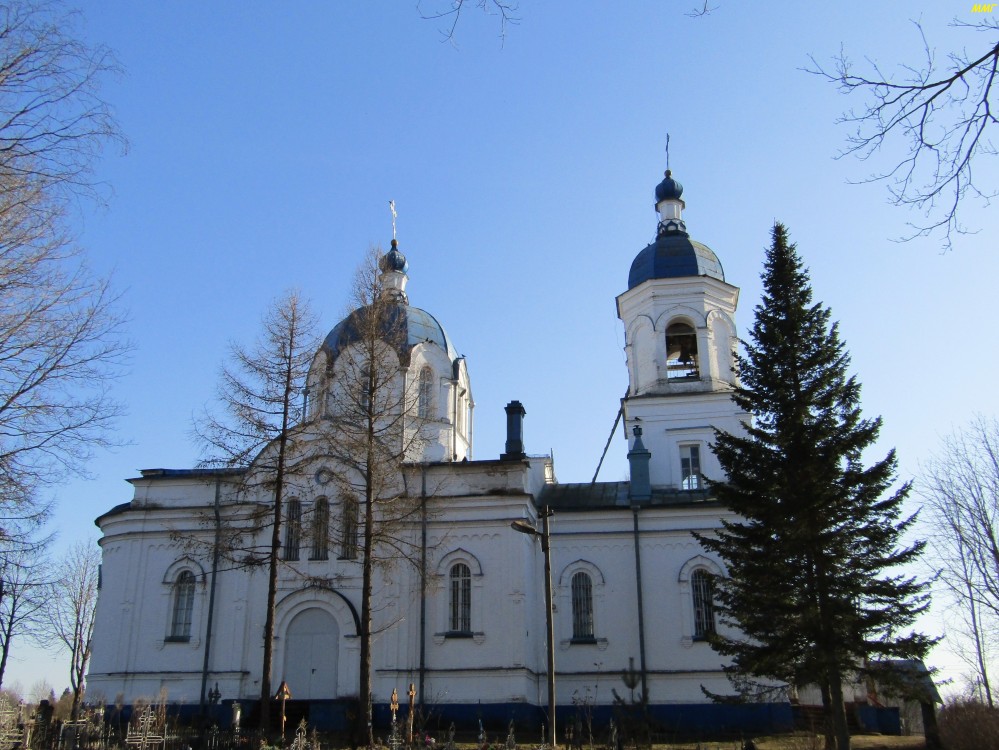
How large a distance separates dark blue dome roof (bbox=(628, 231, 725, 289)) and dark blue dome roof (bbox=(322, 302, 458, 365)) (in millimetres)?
5964

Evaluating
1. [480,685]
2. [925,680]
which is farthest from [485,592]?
[925,680]

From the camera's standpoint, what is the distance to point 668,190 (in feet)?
96.0

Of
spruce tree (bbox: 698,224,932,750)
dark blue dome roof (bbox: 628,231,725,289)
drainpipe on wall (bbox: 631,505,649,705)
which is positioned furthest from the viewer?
dark blue dome roof (bbox: 628,231,725,289)

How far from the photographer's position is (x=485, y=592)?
74.2ft

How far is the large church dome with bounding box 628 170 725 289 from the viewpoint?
26.8 meters

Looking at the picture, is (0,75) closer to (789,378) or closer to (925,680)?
(789,378)

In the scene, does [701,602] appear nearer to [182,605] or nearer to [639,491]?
[639,491]

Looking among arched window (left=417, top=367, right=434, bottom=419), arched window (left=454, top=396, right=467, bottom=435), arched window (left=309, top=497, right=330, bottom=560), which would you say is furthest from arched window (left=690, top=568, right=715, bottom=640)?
arched window (left=309, top=497, right=330, bottom=560)

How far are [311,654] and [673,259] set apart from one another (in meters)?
14.8

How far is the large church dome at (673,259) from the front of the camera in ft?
87.9

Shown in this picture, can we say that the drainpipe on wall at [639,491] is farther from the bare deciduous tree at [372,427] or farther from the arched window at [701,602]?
the bare deciduous tree at [372,427]

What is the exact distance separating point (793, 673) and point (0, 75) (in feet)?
46.8

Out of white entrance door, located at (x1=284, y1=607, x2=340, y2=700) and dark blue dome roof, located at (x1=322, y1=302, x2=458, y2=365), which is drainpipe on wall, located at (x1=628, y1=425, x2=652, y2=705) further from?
white entrance door, located at (x1=284, y1=607, x2=340, y2=700)

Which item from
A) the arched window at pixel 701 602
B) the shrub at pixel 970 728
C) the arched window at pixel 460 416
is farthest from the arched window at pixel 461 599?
the shrub at pixel 970 728
